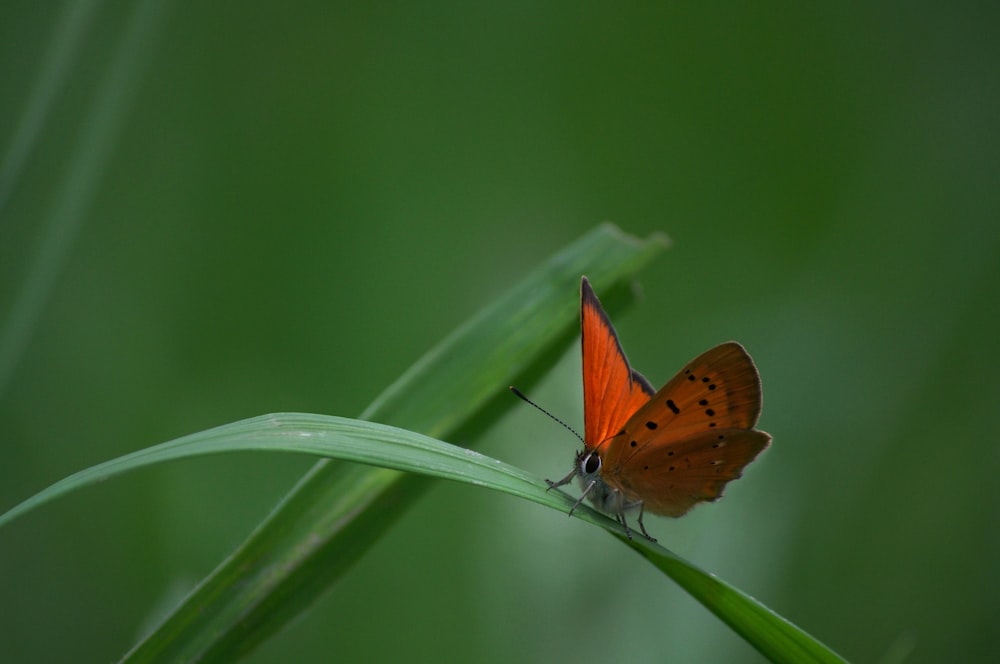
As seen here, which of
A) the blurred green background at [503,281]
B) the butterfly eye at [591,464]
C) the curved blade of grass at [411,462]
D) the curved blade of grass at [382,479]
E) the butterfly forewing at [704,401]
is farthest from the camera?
the blurred green background at [503,281]

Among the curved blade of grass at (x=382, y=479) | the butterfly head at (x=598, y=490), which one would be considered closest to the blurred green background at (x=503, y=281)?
the butterfly head at (x=598, y=490)

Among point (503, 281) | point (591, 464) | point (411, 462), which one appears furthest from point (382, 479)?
point (503, 281)

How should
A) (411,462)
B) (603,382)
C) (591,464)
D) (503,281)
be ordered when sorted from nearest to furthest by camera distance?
(411,462), (603,382), (591,464), (503,281)

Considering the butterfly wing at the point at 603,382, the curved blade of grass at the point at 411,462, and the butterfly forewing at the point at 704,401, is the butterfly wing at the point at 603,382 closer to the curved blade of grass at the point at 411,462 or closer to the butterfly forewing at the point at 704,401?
the butterfly forewing at the point at 704,401

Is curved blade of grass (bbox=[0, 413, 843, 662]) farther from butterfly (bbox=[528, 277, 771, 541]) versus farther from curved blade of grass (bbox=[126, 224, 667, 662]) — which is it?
butterfly (bbox=[528, 277, 771, 541])

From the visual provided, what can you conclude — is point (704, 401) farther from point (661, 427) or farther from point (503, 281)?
point (503, 281)

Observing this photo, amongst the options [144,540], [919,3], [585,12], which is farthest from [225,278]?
[919,3]
